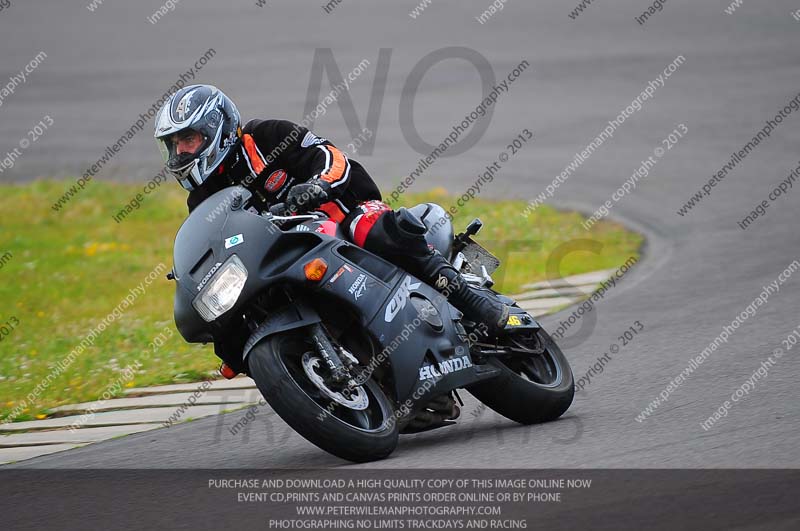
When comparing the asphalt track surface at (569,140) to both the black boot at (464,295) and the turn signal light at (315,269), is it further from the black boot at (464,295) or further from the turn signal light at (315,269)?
the turn signal light at (315,269)

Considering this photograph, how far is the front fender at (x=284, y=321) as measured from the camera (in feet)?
17.9

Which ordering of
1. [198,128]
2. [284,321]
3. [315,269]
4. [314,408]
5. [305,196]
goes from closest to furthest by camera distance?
[314,408]
[284,321]
[315,269]
[305,196]
[198,128]

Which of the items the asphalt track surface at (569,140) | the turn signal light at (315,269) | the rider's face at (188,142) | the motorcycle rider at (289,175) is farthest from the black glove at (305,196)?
the asphalt track surface at (569,140)

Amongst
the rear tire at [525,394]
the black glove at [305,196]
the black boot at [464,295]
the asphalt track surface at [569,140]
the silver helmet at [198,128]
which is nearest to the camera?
the black glove at [305,196]

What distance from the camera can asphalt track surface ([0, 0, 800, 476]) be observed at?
620cm

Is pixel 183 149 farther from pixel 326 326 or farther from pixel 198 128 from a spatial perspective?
→ pixel 326 326

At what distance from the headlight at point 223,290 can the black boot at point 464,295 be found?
3.79ft

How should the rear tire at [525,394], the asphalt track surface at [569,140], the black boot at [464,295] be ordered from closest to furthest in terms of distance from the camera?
the asphalt track surface at [569,140]
the black boot at [464,295]
the rear tire at [525,394]

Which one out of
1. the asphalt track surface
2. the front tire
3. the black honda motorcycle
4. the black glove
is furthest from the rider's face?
the asphalt track surface

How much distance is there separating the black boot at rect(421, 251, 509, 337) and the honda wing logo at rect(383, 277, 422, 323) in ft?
0.55

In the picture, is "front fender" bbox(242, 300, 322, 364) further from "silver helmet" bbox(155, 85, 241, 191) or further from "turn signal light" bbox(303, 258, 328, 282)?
"silver helmet" bbox(155, 85, 241, 191)

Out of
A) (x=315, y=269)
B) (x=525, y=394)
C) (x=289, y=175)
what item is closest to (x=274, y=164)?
(x=289, y=175)

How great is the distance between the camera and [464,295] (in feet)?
21.1

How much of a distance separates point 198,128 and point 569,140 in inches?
400
